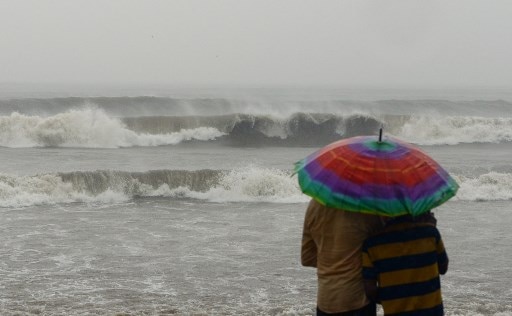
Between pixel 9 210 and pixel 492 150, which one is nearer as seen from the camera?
pixel 9 210

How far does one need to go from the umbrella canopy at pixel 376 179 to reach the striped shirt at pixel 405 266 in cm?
11

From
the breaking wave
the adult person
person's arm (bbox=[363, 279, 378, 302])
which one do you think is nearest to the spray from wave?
the breaking wave

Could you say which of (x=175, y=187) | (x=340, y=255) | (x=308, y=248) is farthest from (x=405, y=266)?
(x=175, y=187)

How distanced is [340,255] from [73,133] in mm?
25761

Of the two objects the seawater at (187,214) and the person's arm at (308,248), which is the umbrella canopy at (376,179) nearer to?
the person's arm at (308,248)

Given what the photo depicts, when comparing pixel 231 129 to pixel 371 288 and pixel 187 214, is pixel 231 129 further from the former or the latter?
pixel 371 288

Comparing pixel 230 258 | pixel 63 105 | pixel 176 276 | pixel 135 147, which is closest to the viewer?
pixel 176 276

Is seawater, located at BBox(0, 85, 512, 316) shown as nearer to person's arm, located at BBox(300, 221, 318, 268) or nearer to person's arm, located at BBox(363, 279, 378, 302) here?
person's arm, located at BBox(300, 221, 318, 268)

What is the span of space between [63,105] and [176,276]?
94.1 ft

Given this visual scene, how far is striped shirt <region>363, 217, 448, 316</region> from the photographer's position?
2873mm

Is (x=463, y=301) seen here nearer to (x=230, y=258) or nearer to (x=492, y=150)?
(x=230, y=258)

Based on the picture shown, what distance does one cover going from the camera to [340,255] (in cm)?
300

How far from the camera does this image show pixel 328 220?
3.02 meters

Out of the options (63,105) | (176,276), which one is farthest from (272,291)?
(63,105)
